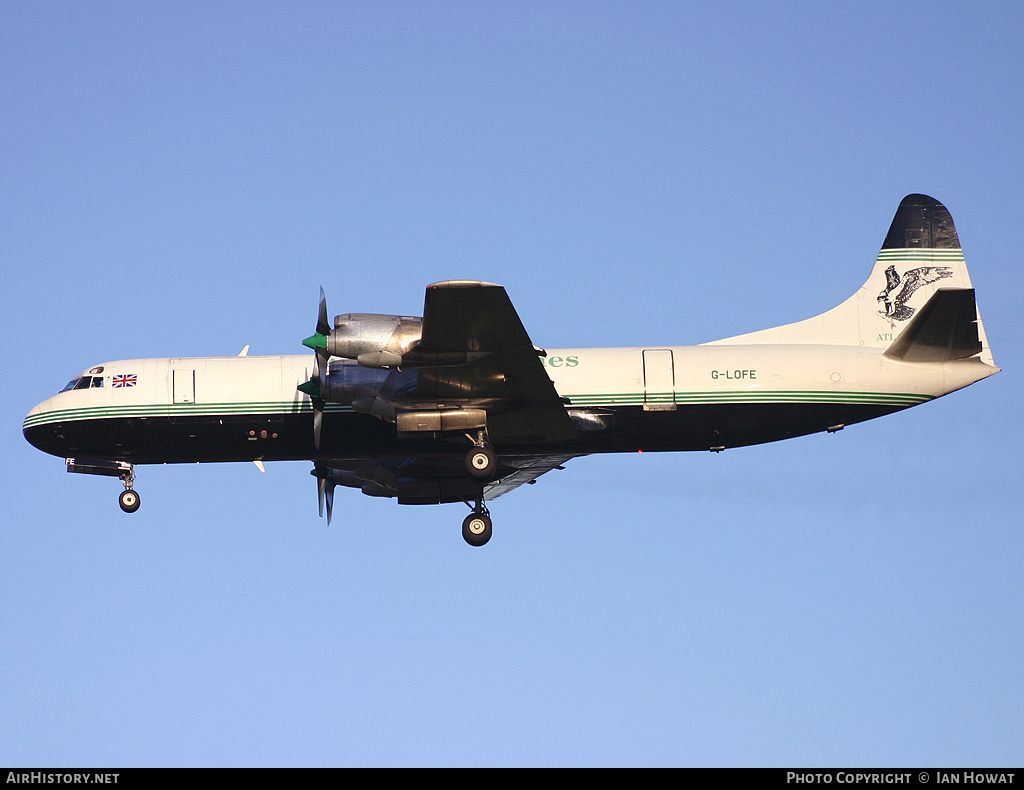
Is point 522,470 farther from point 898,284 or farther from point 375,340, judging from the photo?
point 898,284

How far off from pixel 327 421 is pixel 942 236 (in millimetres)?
16983

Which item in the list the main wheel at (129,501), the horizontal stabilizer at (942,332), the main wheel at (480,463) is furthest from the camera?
the main wheel at (129,501)

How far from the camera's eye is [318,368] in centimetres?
2870

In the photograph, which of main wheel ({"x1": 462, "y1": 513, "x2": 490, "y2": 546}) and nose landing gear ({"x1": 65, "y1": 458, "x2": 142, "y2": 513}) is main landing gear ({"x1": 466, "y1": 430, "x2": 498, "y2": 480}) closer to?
main wheel ({"x1": 462, "y1": 513, "x2": 490, "y2": 546})

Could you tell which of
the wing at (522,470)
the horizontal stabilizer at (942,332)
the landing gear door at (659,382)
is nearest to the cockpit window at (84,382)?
the wing at (522,470)

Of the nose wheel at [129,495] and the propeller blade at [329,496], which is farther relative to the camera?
the propeller blade at [329,496]

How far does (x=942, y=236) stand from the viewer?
3266 cm

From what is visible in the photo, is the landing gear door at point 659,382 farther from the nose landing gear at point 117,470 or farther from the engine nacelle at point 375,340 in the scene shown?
the nose landing gear at point 117,470

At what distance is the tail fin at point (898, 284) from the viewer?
31.8 meters

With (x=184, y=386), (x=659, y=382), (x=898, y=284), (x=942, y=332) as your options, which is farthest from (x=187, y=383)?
(x=898, y=284)

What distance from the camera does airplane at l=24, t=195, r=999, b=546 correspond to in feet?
93.8

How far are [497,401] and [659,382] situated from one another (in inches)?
160

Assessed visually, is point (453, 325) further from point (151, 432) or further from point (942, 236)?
point (942, 236)

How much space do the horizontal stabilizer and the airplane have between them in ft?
0.10
